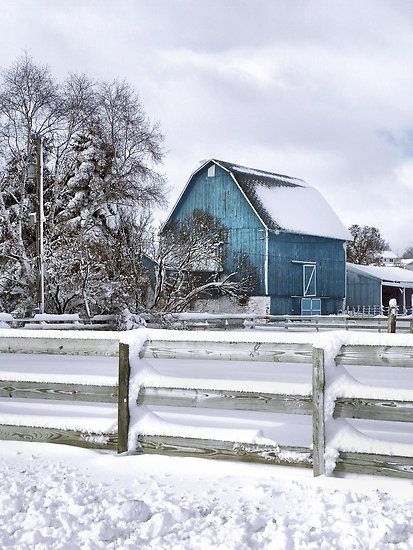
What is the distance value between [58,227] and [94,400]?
26.7 m

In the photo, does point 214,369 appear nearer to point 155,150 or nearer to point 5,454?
point 5,454

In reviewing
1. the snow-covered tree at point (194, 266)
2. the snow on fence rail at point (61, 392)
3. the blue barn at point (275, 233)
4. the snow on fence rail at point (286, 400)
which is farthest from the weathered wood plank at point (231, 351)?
the blue barn at point (275, 233)

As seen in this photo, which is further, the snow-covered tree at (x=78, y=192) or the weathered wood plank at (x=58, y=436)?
the snow-covered tree at (x=78, y=192)

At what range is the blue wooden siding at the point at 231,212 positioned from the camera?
38.0 m

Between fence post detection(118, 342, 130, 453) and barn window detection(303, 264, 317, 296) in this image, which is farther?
barn window detection(303, 264, 317, 296)

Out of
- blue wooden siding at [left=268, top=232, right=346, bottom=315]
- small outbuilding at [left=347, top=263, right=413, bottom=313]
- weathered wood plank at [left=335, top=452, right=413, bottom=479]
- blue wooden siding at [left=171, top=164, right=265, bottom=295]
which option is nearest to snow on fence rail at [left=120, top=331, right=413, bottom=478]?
weathered wood plank at [left=335, top=452, right=413, bottom=479]

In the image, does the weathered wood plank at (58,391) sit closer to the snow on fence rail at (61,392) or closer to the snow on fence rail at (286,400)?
the snow on fence rail at (61,392)

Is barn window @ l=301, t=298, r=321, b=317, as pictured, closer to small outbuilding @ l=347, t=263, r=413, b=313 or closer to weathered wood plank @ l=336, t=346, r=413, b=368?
small outbuilding @ l=347, t=263, r=413, b=313

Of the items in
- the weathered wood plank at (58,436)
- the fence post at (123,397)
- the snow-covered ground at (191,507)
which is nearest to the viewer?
the snow-covered ground at (191,507)

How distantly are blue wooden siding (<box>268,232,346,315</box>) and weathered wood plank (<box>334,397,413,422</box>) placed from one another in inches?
1283

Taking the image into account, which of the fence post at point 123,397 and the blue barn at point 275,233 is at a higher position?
the blue barn at point 275,233

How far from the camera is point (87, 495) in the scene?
466cm

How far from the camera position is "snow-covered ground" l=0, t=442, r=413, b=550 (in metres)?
3.94

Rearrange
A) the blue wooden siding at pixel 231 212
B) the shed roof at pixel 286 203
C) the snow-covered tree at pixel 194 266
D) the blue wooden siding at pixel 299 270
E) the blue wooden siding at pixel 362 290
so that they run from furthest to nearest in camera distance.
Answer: the blue wooden siding at pixel 362 290 < the shed roof at pixel 286 203 < the blue wooden siding at pixel 299 270 < the blue wooden siding at pixel 231 212 < the snow-covered tree at pixel 194 266
